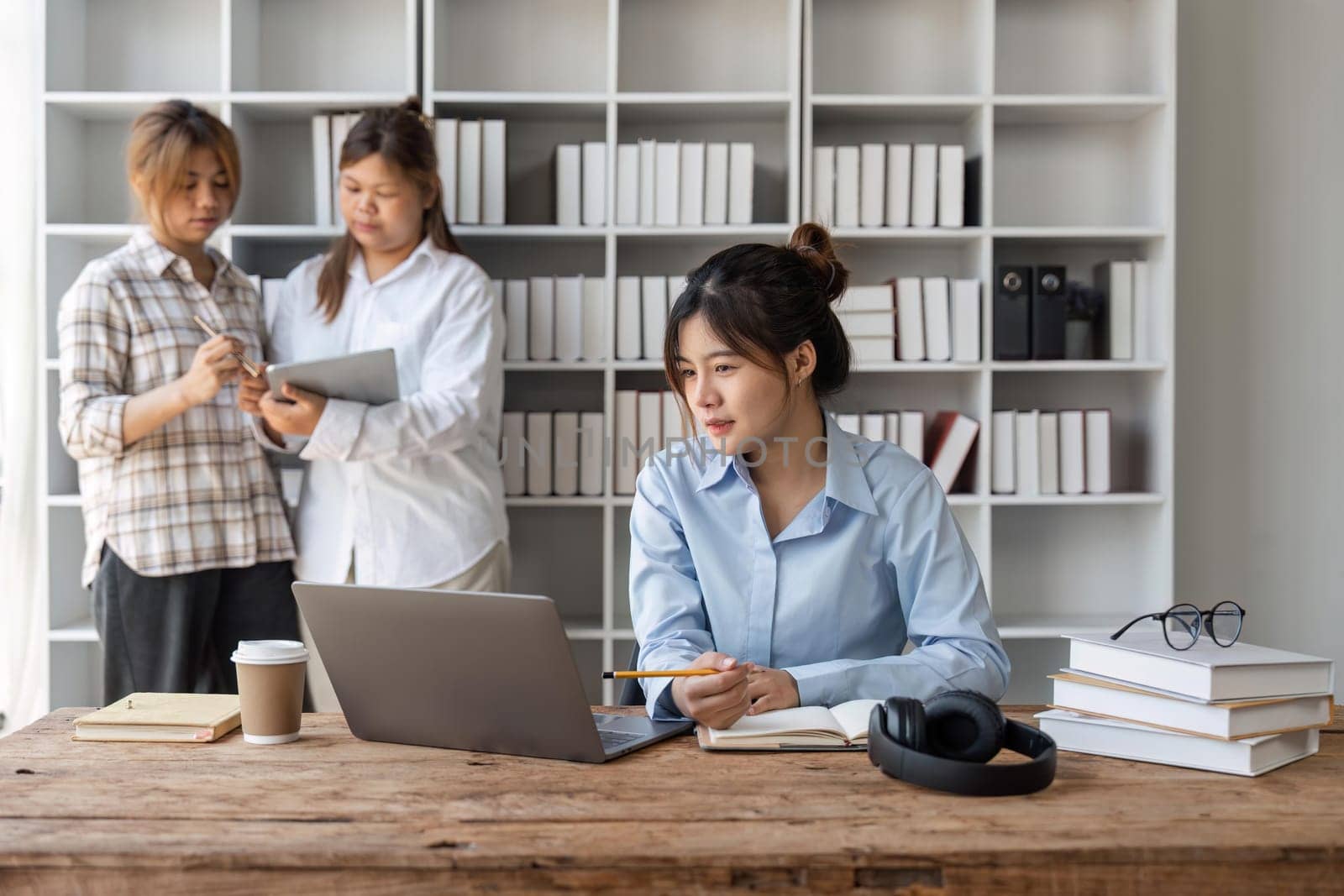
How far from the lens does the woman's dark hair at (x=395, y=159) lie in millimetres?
2637

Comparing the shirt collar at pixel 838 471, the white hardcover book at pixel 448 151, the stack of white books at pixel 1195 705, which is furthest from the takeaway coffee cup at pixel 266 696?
the white hardcover book at pixel 448 151

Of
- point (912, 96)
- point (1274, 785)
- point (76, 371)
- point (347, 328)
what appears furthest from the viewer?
point (912, 96)

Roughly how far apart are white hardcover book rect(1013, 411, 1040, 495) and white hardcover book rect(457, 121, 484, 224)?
1.54 m

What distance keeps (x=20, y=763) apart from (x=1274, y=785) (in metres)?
1.32

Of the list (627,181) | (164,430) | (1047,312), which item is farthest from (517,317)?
(1047,312)

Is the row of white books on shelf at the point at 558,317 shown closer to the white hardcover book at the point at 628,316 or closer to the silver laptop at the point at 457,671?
the white hardcover book at the point at 628,316

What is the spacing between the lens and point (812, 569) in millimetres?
1665

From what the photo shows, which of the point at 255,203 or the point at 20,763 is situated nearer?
the point at 20,763

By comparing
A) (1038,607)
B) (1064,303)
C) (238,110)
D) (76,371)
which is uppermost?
(238,110)

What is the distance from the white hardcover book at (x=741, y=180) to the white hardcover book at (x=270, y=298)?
1170 mm

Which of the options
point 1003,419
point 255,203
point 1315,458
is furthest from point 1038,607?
point 255,203

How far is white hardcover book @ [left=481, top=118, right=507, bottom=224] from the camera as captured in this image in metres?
3.08

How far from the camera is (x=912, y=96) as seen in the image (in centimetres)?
308

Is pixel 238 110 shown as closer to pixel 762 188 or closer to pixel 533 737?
pixel 762 188
